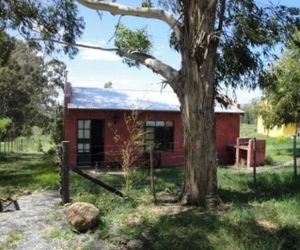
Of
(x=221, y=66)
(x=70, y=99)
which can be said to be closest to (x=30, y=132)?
(x=70, y=99)

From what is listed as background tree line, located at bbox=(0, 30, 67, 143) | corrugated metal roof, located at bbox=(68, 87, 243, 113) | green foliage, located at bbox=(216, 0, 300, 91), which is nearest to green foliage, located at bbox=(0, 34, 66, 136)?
background tree line, located at bbox=(0, 30, 67, 143)

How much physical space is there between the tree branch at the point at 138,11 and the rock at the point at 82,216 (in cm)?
442

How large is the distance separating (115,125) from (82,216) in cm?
1405

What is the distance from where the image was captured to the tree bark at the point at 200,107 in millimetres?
9969

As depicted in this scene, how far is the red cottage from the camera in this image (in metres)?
21.6

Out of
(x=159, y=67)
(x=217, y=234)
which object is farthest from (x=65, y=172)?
(x=217, y=234)

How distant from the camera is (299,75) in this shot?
84.2 feet

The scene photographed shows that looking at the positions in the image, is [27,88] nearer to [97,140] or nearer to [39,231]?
[97,140]

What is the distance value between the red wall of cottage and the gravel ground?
1125 centimetres

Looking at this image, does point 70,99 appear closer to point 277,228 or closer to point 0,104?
point 277,228

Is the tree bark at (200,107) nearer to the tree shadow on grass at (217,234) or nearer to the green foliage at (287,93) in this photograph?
the tree shadow on grass at (217,234)

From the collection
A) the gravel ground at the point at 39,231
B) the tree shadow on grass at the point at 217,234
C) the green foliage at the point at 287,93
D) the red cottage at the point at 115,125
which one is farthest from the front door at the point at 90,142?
the tree shadow on grass at the point at 217,234

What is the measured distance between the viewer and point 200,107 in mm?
9953

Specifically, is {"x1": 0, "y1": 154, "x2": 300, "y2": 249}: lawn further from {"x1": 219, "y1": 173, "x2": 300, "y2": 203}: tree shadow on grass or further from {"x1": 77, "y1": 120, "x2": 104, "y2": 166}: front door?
{"x1": 77, "y1": 120, "x2": 104, "y2": 166}: front door
